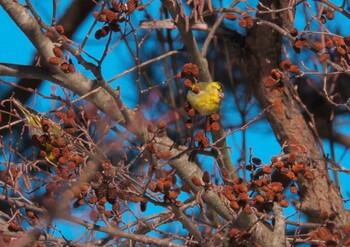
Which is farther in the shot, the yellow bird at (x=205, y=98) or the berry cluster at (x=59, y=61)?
the yellow bird at (x=205, y=98)

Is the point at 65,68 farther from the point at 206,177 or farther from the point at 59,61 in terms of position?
the point at 206,177

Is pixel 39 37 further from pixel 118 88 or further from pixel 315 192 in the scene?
pixel 315 192

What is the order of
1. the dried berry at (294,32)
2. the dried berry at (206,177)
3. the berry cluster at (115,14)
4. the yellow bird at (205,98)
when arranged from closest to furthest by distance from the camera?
the berry cluster at (115,14) → the dried berry at (206,177) → the yellow bird at (205,98) → the dried berry at (294,32)

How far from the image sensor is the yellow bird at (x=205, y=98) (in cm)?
219

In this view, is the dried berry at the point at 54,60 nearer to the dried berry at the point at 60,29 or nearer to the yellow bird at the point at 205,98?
the dried berry at the point at 60,29

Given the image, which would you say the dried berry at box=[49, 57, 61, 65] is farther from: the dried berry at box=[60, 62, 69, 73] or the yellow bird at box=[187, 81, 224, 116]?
the yellow bird at box=[187, 81, 224, 116]

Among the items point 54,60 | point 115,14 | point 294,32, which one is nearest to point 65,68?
point 54,60

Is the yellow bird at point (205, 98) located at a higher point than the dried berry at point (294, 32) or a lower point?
lower

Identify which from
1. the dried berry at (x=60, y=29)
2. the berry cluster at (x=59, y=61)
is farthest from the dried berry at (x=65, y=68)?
the dried berry at (x=60, y=29)

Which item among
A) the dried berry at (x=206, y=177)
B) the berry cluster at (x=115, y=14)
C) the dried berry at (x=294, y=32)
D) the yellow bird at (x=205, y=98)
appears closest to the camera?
the berry cluster at (x=115, y=14)

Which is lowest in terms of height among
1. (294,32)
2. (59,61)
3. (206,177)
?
(206,177)

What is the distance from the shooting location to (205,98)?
7.16ft

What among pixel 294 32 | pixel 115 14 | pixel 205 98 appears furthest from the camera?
pixel 294 32

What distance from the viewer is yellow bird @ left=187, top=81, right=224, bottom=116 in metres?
2.19
